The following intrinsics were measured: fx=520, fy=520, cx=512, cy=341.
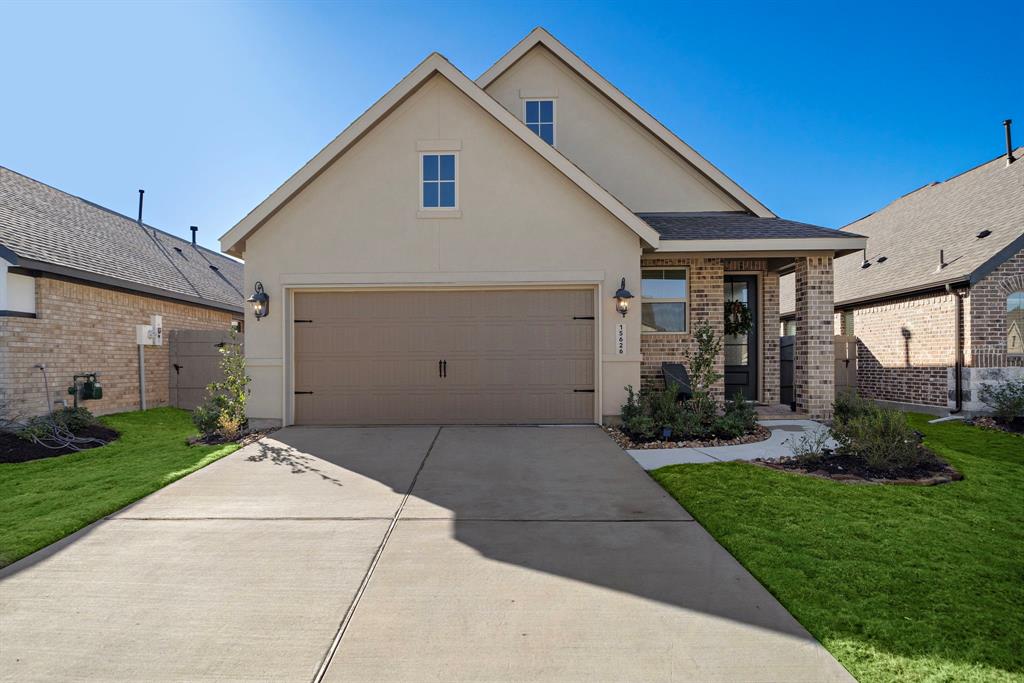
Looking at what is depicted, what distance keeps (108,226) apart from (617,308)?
578 inches

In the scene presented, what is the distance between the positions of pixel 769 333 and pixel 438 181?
7.24 meters

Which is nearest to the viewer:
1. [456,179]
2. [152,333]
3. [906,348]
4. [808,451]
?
[808,451]

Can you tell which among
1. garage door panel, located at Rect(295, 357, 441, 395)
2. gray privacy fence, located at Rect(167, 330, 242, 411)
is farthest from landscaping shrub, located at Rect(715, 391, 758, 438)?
gray privacy fence, located at Rect(167, 330, 242, 411)

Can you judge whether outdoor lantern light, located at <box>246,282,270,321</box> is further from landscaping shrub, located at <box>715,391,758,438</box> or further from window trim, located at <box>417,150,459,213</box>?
landscaping shrub, located at <box>715,391,758,438</box>

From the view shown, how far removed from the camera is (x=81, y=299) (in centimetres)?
1083

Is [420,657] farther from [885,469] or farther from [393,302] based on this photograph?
[393,302]

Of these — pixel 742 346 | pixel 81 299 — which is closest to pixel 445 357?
pixel 742 346

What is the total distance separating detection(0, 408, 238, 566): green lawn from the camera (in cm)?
438

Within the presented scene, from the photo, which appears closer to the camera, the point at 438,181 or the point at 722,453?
the point at 722,453

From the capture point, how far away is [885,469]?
5961mm

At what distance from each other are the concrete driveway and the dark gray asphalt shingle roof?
5.70 meters

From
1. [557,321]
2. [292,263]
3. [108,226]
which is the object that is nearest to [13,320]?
[292,263]

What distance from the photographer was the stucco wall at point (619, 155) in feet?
37.2

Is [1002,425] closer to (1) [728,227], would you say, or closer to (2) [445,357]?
(1) [728,227]
